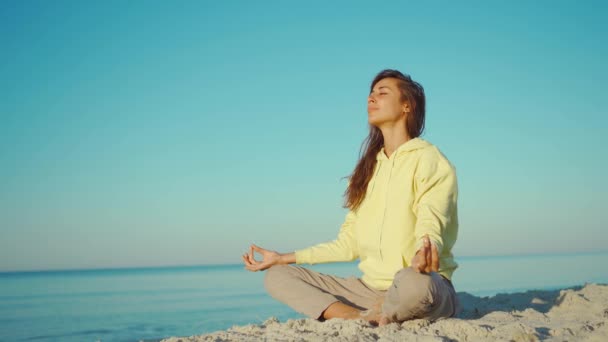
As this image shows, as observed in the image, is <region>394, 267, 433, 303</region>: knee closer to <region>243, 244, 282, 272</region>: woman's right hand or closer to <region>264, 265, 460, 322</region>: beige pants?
<region>264, 265, 460, 322</region>: beige pants

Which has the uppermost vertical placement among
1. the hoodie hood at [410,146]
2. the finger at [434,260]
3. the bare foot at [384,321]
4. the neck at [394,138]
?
the neck at [394,138]

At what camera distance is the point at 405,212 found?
10.6 ft

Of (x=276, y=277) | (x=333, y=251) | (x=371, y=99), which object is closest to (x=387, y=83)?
(x=371, y=99)

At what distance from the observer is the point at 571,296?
173 inches

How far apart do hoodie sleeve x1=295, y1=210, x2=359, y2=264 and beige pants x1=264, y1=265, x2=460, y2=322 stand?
12cm

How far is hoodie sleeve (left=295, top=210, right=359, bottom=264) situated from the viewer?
12.3 feet

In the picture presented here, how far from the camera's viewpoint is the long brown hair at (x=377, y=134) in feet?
11.9

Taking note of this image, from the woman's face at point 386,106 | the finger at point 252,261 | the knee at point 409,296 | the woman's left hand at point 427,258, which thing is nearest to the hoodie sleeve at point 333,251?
the finger at point 252,261

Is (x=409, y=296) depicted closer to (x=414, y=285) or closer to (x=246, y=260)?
(x=414, y=285)

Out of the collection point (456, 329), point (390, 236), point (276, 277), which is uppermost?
point (390, 236)

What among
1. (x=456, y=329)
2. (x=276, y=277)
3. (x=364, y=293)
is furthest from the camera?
(x=276, y=277)

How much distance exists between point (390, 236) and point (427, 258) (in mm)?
699

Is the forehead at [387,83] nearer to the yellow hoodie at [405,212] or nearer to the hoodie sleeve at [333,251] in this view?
the yellow hoodie at [405,212]

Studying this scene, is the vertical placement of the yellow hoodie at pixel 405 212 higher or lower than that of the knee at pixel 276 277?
higher
